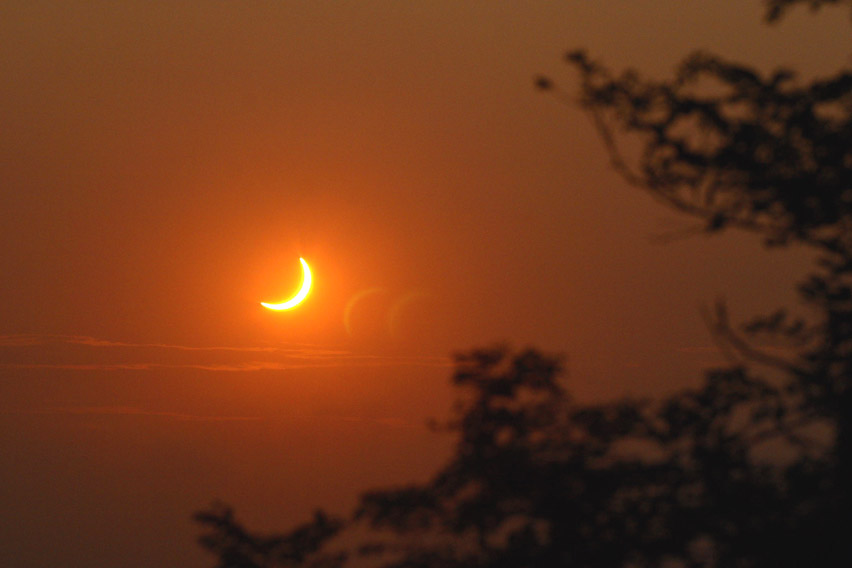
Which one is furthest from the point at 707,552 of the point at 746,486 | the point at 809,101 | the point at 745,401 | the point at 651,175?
the point at 809,101

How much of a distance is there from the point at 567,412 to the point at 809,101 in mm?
3543

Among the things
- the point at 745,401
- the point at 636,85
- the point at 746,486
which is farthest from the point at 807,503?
the point at 636,85

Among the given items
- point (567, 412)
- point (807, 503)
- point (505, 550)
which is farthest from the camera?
point (567, 412)

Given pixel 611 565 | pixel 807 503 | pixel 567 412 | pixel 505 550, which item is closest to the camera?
pixel 807 503

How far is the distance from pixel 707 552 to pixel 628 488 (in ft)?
2.83

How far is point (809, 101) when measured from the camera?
27.0 ft

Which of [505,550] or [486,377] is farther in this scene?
[486,377]

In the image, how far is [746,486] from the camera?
293 inches

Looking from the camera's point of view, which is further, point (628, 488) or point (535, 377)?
point (535, 377)

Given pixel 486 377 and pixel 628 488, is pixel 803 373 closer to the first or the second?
pixel 628 488

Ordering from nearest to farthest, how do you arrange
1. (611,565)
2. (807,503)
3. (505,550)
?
(807,503) < (611,565) < (505,550)

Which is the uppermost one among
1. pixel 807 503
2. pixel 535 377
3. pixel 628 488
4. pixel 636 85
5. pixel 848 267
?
pixel 636 85

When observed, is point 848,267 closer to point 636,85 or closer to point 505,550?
point 636,85

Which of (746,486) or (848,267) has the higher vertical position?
(848,267)
